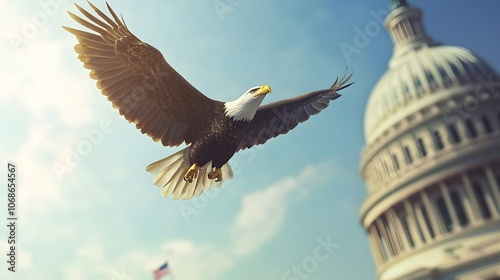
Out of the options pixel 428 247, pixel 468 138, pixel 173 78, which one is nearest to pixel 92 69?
pixel 173 78

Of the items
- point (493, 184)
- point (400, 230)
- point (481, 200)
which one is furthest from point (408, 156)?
point (493, 184)

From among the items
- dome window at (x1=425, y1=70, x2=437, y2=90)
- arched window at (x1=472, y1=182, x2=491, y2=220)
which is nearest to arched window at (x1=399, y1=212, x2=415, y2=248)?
arched window at (x1=472, y1=182, x2=491, y2=220)

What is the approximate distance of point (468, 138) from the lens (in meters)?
46.4

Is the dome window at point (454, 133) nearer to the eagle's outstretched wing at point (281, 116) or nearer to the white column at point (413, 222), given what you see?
the white column at point (413, 222)

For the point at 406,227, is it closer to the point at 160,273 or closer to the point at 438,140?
the point at 438,140

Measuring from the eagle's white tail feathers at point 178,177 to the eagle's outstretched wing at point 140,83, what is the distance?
202mm

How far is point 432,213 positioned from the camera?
44.5 m

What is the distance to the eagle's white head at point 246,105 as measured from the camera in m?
3.55

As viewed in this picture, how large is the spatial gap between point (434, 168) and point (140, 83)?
43.5m

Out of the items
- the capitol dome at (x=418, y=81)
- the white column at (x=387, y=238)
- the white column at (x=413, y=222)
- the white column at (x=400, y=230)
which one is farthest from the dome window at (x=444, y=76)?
the white column at (x=387, y=238)

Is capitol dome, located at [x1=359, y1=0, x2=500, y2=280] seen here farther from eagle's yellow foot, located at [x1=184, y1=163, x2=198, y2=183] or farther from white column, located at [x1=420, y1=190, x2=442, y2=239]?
eagle's yellow foot, located at [x1=184, y1=163, x2=198, y2=183]

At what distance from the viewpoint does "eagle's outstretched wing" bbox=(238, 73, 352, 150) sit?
4.10 metres

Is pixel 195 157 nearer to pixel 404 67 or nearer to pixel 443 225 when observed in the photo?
pixel 443 225

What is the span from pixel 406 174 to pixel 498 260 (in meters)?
10.6
